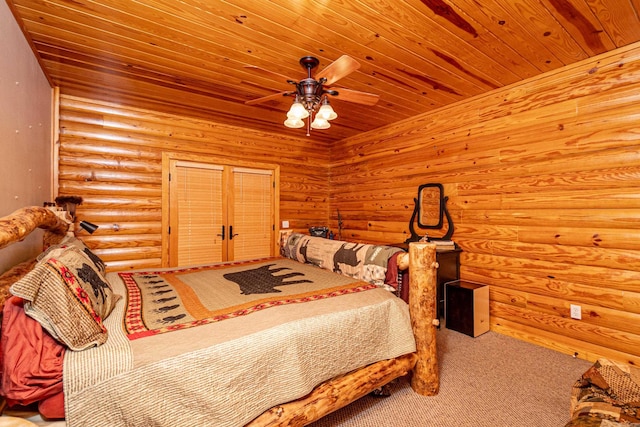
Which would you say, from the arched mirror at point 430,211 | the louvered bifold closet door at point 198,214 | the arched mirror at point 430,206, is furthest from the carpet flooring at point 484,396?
the louvered bifold closet door at point 198,214

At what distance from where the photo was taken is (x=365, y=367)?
5.86ft

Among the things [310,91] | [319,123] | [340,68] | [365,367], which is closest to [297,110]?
[310,91]

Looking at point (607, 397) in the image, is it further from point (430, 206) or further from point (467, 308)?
point (430, 206)

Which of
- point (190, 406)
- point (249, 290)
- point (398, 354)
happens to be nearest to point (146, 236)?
point (249, 290)

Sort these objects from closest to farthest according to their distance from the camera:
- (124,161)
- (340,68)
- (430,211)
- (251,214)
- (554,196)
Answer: (340,68), (554,196), (124,161), (430,211), (251,214)

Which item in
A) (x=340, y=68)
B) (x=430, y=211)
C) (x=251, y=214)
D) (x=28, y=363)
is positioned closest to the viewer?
(x=28, y=363)

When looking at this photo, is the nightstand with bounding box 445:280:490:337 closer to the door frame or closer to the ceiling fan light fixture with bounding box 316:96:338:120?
the ceiling fan light fixture with bounding box 316:96:338:120

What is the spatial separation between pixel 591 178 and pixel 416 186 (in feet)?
5.71

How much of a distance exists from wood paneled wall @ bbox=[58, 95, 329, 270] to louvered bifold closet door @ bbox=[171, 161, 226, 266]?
8.2 inches

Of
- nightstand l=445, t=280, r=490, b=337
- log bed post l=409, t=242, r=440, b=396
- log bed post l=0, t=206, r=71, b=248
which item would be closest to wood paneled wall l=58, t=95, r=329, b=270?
log bed post l=0, t=206, r=71, b=248

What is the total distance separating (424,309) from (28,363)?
77.8 inches

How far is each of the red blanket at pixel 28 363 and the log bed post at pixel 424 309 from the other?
184 cm

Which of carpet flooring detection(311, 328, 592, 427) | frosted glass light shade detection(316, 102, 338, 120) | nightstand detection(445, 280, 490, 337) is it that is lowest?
carpet flooring detection(311, 328, 592, 427)

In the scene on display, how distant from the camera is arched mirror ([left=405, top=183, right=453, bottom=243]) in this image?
3.56m
